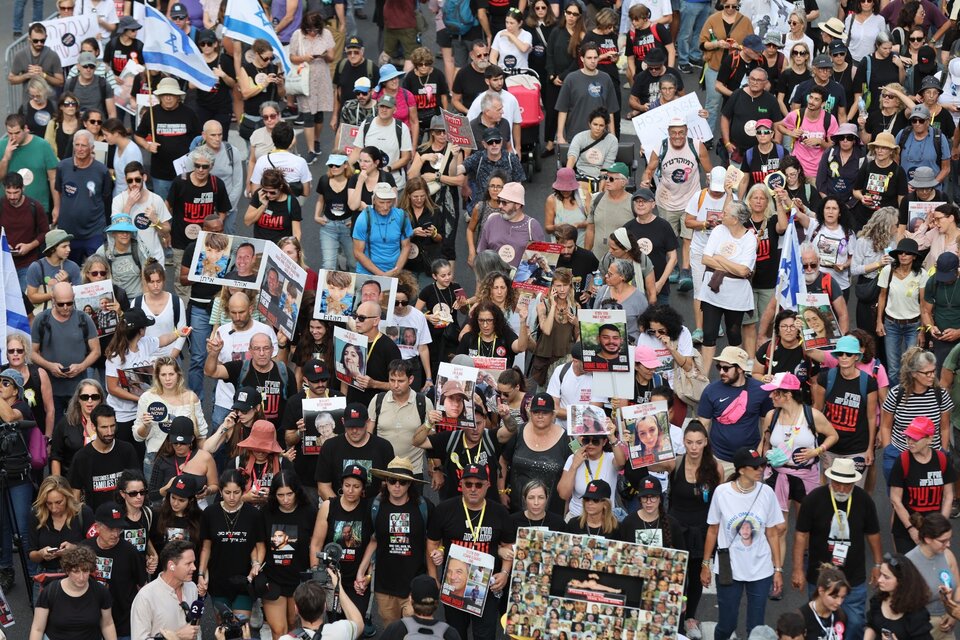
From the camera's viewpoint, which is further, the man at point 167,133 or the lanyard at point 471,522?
the man at point 167,133

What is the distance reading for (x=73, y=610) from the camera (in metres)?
12.9

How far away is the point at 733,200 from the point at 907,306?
1885mm

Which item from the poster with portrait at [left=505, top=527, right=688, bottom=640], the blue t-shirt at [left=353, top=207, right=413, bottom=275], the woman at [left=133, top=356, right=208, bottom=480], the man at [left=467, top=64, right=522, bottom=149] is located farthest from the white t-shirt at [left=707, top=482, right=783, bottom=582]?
the man at [left=467, top=64, right=522, bottom=149]

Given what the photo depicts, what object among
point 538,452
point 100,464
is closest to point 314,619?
point 538,452

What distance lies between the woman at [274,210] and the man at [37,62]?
452 cm

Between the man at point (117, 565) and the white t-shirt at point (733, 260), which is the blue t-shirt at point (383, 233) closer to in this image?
the white t-shirt at point (733, 260)

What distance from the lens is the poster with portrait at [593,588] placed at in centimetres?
1207

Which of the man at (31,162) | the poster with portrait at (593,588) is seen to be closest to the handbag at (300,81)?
the man at (31,162)

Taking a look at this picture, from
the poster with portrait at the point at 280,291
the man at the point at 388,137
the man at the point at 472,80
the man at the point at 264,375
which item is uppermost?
the man at the point at 472,80

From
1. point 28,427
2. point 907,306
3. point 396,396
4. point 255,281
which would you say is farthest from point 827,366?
point 28,427

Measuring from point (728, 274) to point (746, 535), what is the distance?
12.7ft

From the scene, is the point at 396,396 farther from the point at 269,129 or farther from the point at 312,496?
the point at 269,129

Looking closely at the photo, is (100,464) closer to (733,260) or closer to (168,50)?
(733,260)

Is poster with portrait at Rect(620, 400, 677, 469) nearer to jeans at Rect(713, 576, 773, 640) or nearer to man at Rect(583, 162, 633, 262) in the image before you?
jeans at Rect(713, 576, 773, 640)
